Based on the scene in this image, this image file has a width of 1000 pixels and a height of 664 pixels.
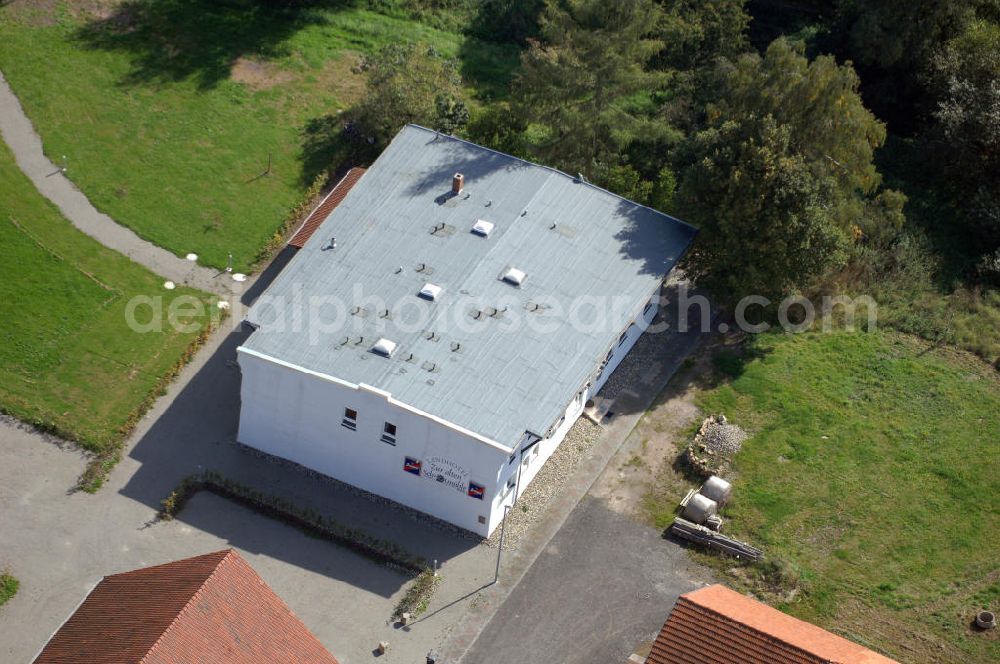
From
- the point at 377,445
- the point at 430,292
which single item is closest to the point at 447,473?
the point at 377,445

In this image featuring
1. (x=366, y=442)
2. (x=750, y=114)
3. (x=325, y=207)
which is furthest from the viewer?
(x=325, y=207)

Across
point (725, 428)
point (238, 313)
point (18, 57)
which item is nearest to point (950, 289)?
point (725, 428)

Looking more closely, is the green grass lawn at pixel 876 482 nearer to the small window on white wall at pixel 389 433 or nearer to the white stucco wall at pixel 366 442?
the white stucco wall at pixel 366 442

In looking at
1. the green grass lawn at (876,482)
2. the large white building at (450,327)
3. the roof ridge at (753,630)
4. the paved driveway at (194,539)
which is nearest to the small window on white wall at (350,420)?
→ the large white building at (450,327)

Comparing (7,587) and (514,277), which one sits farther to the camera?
(514,277)

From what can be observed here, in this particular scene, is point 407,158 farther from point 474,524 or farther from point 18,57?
point 18,57

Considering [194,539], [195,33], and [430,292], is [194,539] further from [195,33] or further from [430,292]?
[195,33]
